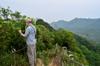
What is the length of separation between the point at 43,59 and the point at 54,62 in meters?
0.39

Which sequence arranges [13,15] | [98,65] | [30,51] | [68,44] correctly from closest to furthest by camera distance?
1. [30,51]
2. [13,15]
3. [68,44]
4. [98,65]

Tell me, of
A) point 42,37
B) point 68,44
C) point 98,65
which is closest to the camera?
point 42,37

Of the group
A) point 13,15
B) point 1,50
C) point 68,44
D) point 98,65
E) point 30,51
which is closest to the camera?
point 30,51

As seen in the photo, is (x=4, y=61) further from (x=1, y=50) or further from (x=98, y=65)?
(x=98, y=65)

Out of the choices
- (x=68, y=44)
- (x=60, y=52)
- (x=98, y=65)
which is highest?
(x=60, y=52)

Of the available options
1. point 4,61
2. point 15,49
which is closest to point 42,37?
point 15,49

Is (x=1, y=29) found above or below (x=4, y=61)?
above

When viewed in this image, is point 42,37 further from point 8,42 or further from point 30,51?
point 30,51

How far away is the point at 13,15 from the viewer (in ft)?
70.1

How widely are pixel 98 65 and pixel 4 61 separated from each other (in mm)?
47415

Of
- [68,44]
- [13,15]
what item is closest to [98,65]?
[68,44]

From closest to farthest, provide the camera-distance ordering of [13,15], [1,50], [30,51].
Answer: [30,51], [1,50], [13,15]

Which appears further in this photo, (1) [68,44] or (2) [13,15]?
(1) [68,44]

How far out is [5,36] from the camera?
14312 mm
